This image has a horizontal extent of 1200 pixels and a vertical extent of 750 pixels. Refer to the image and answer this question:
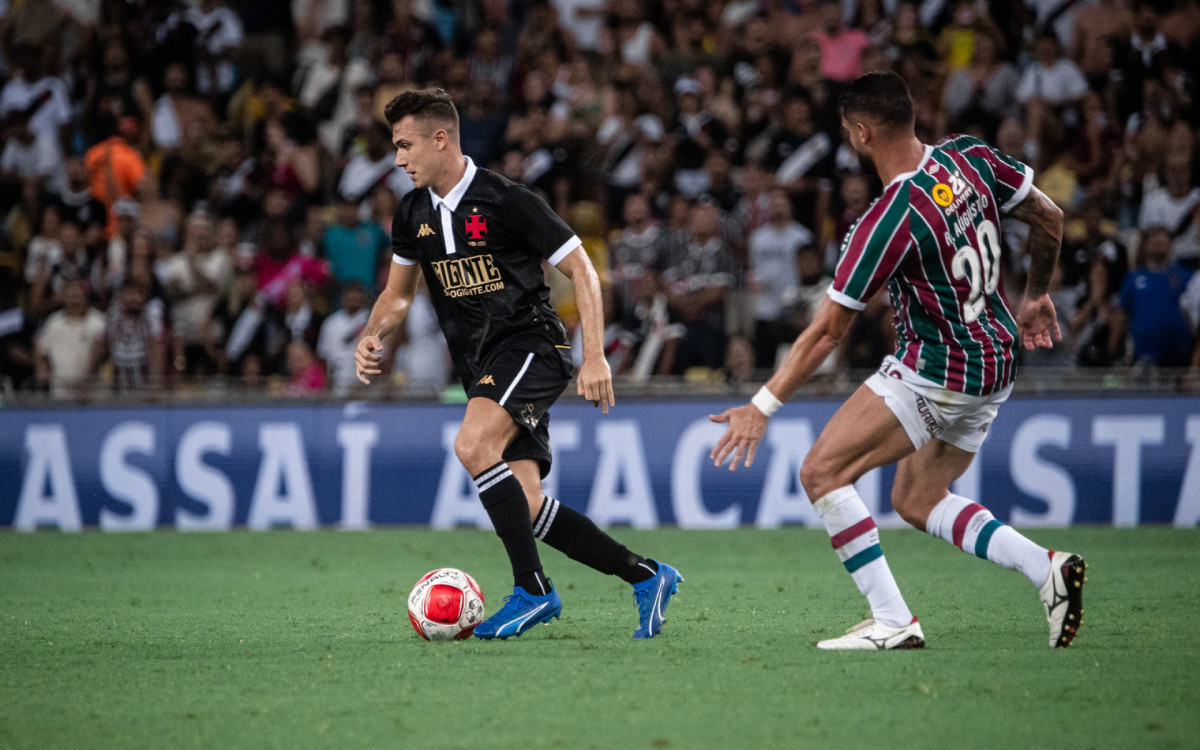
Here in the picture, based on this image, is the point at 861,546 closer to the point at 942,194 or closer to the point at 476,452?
the point at 942,194

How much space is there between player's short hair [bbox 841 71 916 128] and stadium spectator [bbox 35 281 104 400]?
10671 millimetres

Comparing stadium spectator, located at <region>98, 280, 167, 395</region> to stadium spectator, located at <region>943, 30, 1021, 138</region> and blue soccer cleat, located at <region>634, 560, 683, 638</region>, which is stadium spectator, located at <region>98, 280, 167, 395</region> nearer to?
stadium spectator, located at <region>943, 30, 1021, 138</region>

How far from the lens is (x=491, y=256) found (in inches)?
238

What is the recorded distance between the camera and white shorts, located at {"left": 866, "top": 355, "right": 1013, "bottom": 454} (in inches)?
211

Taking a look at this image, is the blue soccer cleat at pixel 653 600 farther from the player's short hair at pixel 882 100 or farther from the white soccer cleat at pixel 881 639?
the player's short hair at pixel 882 100

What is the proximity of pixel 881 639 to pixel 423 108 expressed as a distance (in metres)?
3.06

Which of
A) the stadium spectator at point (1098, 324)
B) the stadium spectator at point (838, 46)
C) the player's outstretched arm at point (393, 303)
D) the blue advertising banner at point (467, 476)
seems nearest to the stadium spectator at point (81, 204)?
the blue advertising banner at point (467, 476)

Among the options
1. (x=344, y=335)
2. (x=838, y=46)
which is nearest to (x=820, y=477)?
(x=344, y=335)

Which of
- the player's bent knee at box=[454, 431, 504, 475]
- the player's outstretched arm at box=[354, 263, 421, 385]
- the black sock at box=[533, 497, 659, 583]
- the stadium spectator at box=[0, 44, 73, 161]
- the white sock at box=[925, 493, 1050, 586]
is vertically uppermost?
the stadium spectator at box=[0, 44, 73, 161]

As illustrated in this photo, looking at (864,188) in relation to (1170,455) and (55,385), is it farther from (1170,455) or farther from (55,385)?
(55,385)

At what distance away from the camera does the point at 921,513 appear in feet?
18.8

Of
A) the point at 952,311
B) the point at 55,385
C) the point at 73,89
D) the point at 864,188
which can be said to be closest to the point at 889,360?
the point at 952,311

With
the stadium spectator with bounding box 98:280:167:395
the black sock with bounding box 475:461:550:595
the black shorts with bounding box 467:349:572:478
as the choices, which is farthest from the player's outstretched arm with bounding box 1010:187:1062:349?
the stadium spectator with bounding box 98:280:167:395

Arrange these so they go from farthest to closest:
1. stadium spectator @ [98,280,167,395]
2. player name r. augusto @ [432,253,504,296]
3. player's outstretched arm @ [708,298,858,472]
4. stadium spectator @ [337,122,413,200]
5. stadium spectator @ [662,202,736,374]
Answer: stadium spectator @ [337,122,413,200] → stadium spectator @ [98,280,167,395] → stadium spectator @ [662,202,736,374] → player name r. augusto @ [432,253,504,296] → player's outstretched arm @ [708,298,858,472]
